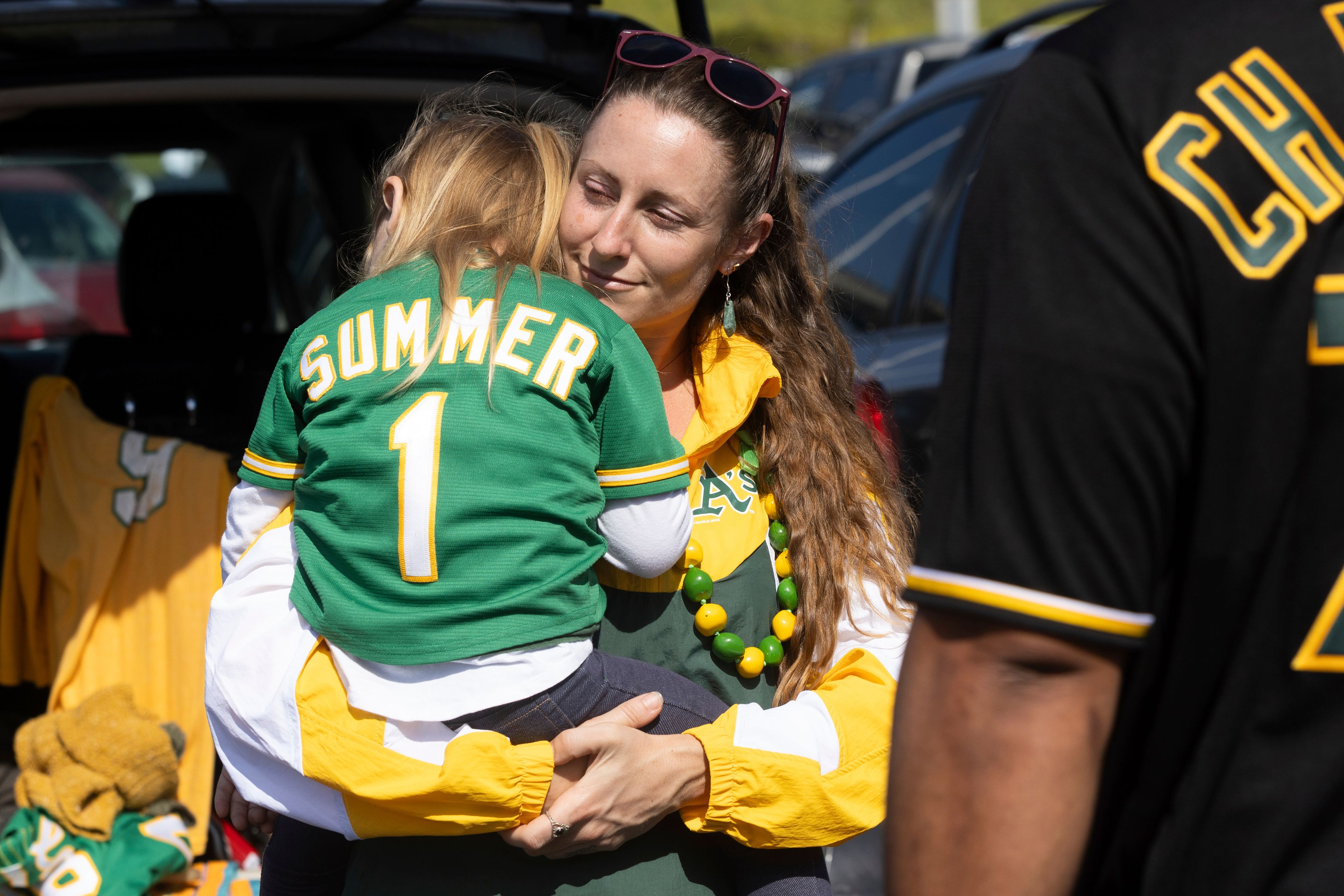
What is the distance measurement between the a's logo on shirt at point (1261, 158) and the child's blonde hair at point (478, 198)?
2.87 feet

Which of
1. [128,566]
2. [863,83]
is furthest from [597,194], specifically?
[863,83]

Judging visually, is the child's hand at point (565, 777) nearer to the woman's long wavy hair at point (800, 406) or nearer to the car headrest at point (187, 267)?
the woman's long wavy hair at point (800, 406)

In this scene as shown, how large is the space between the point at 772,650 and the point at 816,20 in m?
43.0

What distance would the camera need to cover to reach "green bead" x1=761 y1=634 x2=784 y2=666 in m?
1.59

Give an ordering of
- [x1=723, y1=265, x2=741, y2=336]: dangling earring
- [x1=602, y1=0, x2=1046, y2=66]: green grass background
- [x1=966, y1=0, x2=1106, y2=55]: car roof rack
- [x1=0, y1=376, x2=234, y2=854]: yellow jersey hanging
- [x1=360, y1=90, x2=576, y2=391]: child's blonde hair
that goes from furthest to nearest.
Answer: [x1=602, y1=0, x2=1046, y2=66]: green grass background < [x1=966, y1=0, x2=1106, y2=55]: car roof rack < [x1=0, y1=376, x2=234, y2=854]: yellow jersey hanging < [x1=723, y1=265, x2=741, y2=336]: dangling earring < [x1=360, y1=90, x2=576, y2=391]: child's blonde hair

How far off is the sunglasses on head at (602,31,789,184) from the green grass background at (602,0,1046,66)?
3016cm

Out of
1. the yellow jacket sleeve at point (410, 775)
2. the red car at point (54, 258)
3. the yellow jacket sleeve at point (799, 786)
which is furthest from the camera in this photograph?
the red car at point (54, 258)

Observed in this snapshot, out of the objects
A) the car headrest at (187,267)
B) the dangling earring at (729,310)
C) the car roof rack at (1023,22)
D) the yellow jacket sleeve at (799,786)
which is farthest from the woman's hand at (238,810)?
the car roof rack at (1023,22)

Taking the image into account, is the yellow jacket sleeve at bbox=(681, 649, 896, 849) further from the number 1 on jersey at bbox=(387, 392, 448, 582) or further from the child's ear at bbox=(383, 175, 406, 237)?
the child's ear at bbox=(383, 175, 406, 237)

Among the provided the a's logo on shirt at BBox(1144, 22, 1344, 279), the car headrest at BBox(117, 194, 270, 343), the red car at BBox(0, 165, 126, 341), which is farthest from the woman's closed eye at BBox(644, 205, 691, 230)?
the red car at BBox(0, 165, 126, 341)

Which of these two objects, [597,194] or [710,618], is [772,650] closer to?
[710,618]

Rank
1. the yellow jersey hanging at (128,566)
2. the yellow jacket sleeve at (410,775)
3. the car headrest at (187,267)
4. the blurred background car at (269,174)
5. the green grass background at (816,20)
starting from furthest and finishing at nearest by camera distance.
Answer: the green grass background at (816,20)
the car headrest at (187,267)
the yellow jersey hanging at (128,566)
the blurred background car at (269,174)
the yellow jacket sleeve at (410,775)

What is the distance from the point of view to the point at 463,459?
4.44 feet

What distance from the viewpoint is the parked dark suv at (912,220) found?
3170mm
